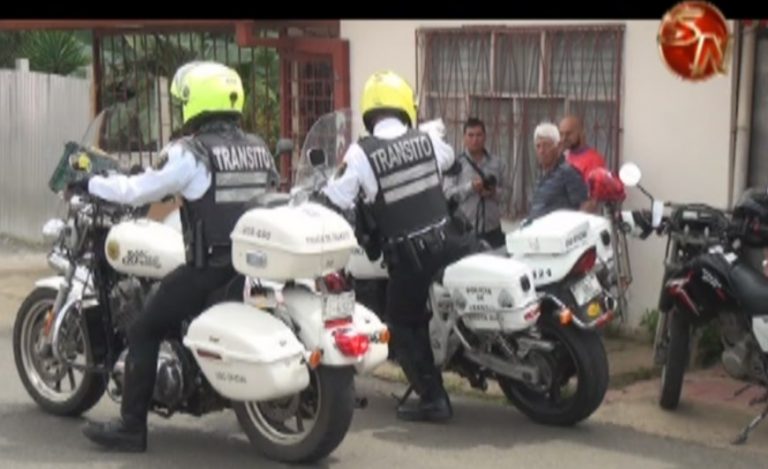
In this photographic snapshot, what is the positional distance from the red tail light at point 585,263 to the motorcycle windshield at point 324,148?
1.31 metres

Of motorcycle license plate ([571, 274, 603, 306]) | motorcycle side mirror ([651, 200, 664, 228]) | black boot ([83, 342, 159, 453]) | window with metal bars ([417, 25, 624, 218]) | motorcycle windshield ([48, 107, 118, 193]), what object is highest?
window with metal bars ([417, 25, 624, 218])

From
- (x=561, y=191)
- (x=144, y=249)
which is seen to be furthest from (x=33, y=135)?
(x=144, y=249)

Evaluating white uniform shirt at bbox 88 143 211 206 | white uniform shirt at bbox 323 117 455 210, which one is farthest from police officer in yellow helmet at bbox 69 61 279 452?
white uniform shirt at bbox 323 117 455 210

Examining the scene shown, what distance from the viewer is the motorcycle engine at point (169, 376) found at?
648cm

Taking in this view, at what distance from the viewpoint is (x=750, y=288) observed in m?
6.70

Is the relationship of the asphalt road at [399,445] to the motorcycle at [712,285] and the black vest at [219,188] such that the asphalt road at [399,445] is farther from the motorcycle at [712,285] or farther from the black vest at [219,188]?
the black vest at [219,188]

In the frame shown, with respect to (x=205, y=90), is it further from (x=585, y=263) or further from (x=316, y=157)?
(x=585, y=263)

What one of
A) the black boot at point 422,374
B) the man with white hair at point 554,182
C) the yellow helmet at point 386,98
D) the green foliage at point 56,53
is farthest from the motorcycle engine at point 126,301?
the green foliage at point 56,53

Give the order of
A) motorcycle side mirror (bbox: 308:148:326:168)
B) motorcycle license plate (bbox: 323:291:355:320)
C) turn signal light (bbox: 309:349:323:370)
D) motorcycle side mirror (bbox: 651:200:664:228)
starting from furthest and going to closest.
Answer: motorcycle side mirror (bbox: 651:200:664:228)
motorcycle side mirror (bbox: 308:148:326:168)
motorcycle license plate (bbox: 323:291:355:320)
turn signal light (bbox: 309:349:323:370)

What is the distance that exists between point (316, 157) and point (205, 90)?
2.95 ft

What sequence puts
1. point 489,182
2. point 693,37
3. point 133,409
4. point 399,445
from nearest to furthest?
point 133,409
point 399,445
point 693,37
point 489,182

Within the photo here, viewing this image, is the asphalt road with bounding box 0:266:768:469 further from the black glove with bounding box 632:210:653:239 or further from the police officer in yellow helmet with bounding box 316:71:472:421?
the black glove with bounding box 632:210:653:239

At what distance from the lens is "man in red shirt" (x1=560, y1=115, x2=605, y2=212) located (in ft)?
29.6

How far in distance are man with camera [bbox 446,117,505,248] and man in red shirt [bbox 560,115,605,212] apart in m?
0.51
